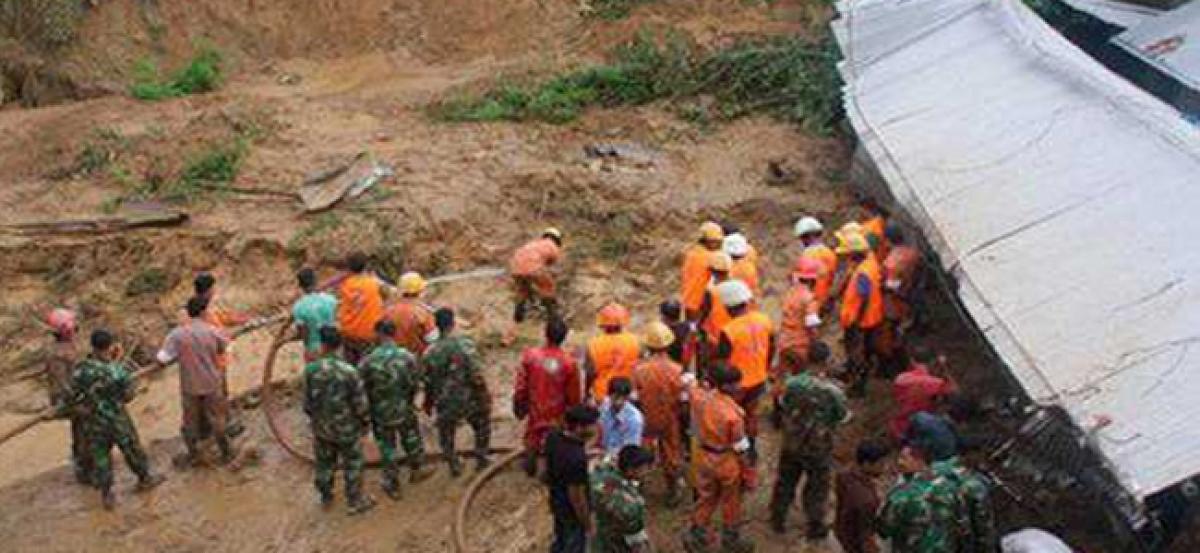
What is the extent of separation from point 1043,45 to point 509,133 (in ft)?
24.6

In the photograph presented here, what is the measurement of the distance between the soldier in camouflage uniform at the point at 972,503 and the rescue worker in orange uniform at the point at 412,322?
4.78m

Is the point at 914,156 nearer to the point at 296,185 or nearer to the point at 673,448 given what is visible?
the point at 673,448

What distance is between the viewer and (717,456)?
9062 mm

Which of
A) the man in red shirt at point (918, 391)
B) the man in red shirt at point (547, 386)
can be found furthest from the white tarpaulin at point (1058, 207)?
the man in red shirt at point (547, 386)

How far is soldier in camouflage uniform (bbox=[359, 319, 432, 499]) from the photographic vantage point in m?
10.1

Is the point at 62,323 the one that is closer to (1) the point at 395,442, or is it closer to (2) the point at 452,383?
(1) the point at 395,442

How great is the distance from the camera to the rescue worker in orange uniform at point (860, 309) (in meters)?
10.9

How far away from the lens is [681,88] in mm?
19156

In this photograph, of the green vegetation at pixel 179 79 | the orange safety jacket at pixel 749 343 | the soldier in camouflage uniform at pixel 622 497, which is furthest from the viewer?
the green vegetation at pixel 179 79

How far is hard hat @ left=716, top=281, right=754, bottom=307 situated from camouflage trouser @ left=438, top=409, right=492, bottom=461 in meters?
2.23

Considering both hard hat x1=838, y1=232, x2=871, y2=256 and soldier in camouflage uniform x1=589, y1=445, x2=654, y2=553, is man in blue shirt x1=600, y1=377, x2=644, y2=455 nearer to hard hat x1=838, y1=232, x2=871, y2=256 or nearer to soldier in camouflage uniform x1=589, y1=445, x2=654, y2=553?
soldier in camouflage uniform x1=589, y1=445, x2=654, y2=553

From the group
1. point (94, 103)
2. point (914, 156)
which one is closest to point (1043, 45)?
point (914, 156)

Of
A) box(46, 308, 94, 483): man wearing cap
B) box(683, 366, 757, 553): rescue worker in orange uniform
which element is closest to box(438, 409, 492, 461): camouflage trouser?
box(683, 366, 757, 553): rescue worker in orange uniform

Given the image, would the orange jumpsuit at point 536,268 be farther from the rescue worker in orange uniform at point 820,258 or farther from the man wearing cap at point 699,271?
the rescue worker in orange uniform at point 820,258
